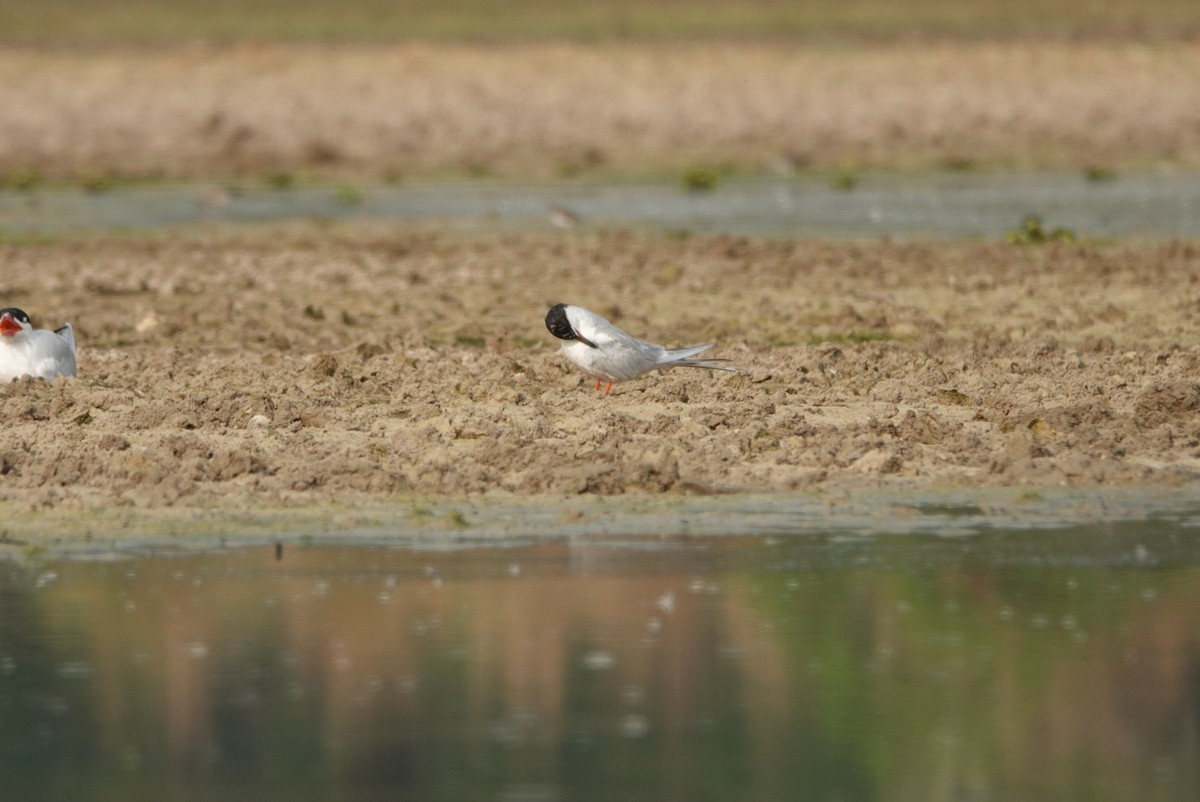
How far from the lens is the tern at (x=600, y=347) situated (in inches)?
447

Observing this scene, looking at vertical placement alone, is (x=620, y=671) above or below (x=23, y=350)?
below

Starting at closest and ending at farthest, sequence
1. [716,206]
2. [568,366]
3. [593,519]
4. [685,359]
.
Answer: [593,519] → [685,359] → [568,366] → [716,206]

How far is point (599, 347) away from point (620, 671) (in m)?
4.55

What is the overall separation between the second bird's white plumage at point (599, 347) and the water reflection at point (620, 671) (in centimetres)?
261

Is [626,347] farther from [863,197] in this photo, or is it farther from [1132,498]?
[863,197]

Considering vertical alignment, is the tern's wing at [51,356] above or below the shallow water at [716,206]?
below

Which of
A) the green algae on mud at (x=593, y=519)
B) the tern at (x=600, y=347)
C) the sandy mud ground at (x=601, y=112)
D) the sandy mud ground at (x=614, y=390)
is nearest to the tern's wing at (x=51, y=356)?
the sandy mud ground at (x=614, y=390)

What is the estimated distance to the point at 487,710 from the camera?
6.54 m

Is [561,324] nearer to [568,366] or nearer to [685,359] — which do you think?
[685,359]

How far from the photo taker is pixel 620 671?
22.7ft

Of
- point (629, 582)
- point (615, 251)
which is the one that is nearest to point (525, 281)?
point (615, 251)

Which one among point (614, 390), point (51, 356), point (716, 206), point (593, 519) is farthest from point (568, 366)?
point (716, 206)

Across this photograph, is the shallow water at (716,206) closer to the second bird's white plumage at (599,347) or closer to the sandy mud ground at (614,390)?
the sandy mud ground at (614,390)

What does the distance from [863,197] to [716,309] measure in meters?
10.8
